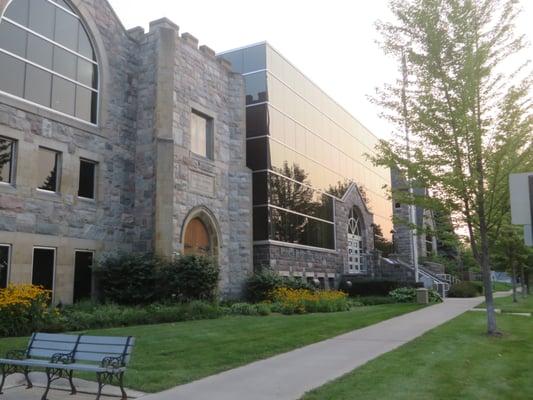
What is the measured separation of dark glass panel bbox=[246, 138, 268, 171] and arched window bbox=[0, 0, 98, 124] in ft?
29.0

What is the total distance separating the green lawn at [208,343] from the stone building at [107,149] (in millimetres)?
4798

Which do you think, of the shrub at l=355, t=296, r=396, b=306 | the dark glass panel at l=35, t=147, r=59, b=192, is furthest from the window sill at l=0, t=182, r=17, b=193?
the shrub at l=355, t=296, r=396, b=306

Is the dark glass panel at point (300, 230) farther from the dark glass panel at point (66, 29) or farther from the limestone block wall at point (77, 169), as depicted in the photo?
the dark glass panel at point (66, 29)

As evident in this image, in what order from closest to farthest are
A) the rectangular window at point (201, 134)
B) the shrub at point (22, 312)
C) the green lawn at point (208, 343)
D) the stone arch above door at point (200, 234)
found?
the green lawn at point (208, 343) → the shrub at point (22, 312) → the stone arch above door at point (200, 234) → the rectangular window at point (201, 134)

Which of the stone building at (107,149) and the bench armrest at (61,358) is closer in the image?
the bench armrest at (61,358)

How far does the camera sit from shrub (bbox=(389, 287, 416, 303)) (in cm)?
2616

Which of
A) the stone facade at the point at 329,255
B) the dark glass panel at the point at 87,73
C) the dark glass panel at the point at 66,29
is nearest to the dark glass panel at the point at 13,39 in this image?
the dark glass panel at the point at 66,29

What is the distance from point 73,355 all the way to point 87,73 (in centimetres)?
1386

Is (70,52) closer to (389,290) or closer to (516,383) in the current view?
(516,383)

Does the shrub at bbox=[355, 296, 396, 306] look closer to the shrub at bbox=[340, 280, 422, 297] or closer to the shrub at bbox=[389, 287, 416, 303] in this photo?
the shrub at bbox=[389, 287, 416, 303]

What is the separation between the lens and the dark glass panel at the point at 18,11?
16.5m

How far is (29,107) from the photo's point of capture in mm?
16500

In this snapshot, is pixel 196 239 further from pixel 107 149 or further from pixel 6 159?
pixel 6 159

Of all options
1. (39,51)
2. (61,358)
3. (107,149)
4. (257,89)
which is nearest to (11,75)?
(39,51)
